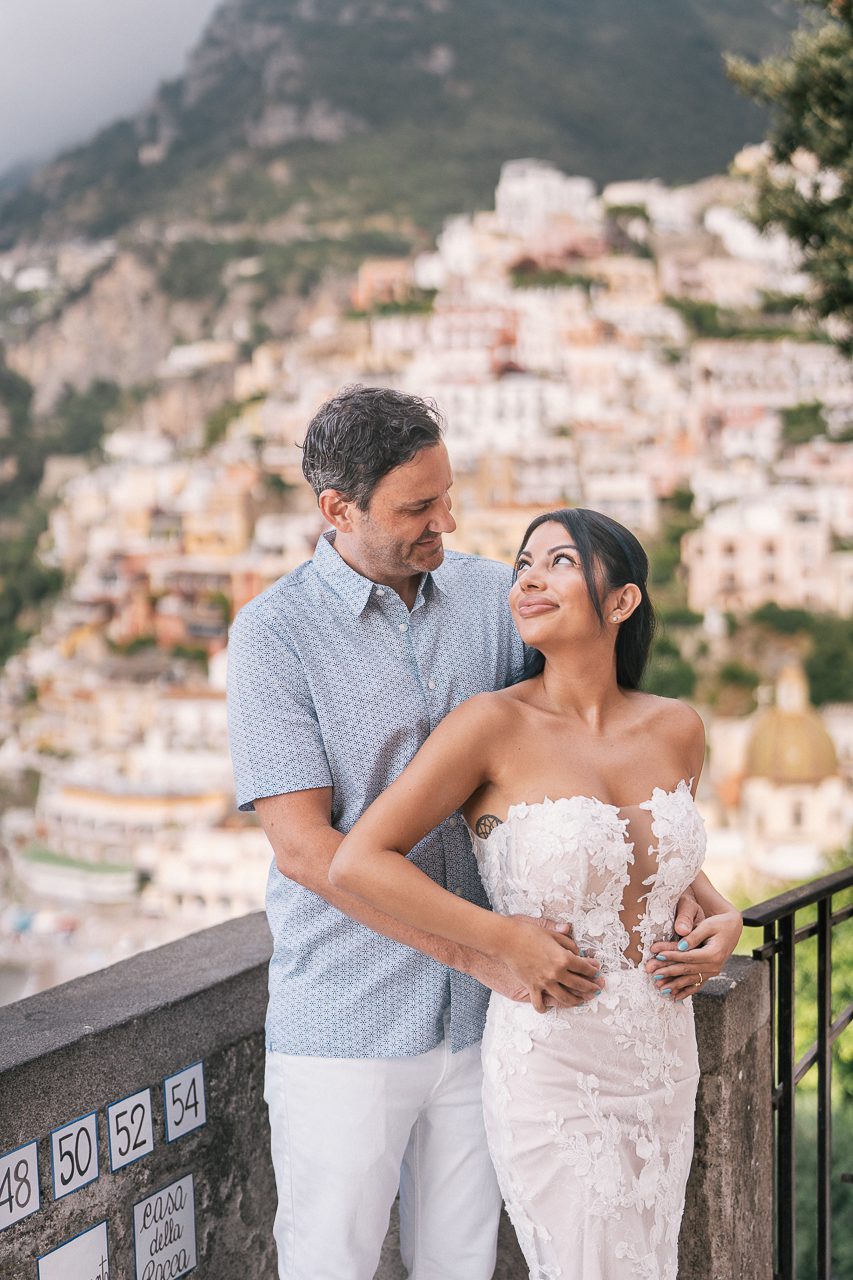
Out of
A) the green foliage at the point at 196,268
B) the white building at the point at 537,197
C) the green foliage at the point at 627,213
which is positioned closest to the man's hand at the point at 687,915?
the white building at the point at 537,197

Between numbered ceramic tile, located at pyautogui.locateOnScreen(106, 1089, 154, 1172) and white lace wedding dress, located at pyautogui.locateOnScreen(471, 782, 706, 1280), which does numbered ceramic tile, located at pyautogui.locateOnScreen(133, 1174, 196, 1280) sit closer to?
numbered ceramic tile, located at pyautogui.locateOnScreen(106, 1089, 154, 1172)

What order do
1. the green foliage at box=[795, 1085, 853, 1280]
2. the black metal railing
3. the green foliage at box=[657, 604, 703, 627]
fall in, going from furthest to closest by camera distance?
the green foliage at box=[657, 604, 703, 627]
the green foliage at box=[795, 1085, 853, 1280]
the black metal railing

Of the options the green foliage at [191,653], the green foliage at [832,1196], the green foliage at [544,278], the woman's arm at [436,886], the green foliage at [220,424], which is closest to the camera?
the woman's arm at [436,886]

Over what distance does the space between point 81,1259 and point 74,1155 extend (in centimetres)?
12

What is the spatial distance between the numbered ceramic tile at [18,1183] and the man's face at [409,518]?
692 millimetres

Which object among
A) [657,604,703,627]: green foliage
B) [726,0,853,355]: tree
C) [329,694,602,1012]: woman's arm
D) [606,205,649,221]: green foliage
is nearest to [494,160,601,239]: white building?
[606,205,649,221]: green foliage

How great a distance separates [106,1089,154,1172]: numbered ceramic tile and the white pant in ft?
0.58

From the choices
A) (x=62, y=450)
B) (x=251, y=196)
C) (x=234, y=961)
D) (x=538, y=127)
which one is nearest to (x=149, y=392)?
(x=62, y=450)

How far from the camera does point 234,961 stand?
171 centimetres

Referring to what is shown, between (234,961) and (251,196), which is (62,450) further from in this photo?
(234,961)

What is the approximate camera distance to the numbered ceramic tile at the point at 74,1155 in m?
1.39

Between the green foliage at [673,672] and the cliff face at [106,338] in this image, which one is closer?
the green foliage at [673,672]

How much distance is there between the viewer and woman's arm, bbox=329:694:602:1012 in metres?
1.22

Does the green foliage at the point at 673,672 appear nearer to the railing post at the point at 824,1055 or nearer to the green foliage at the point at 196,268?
the railing post at the point at 824,1055
